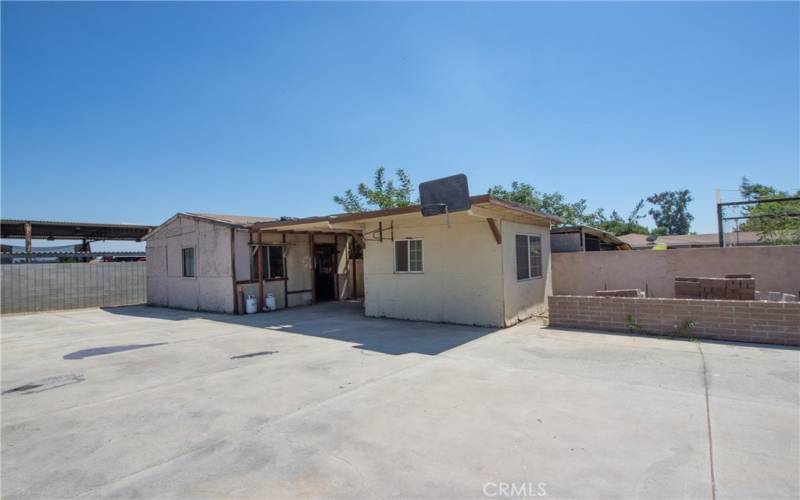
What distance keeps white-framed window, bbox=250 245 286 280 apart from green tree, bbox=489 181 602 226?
604 inches

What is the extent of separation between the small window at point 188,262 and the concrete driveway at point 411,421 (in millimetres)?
7162

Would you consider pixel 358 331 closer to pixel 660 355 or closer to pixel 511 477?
pixel 660 355

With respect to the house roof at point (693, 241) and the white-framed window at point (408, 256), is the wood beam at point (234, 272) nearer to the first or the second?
the white-framed window at point (408, 256)

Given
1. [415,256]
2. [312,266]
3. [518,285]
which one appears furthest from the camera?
[312,266]

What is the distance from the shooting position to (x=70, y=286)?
1537 centimetres

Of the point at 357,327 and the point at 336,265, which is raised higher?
the point at 336,265

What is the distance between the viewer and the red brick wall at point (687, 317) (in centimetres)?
636

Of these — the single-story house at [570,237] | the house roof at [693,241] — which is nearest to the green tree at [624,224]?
the house roof at [693,241]

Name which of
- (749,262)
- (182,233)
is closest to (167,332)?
(182,233)

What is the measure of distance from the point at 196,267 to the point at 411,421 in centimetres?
1224

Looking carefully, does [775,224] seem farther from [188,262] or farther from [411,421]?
[188,262]

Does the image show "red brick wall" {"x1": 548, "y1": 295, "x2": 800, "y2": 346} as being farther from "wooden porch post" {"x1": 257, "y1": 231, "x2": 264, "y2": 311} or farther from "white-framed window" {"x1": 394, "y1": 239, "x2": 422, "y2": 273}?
"wooden porch post" {"x1": 257, "y1": 231, "x2": 264, "y2": 311}

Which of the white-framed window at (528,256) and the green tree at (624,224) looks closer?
the white-framed window at (528,256)
